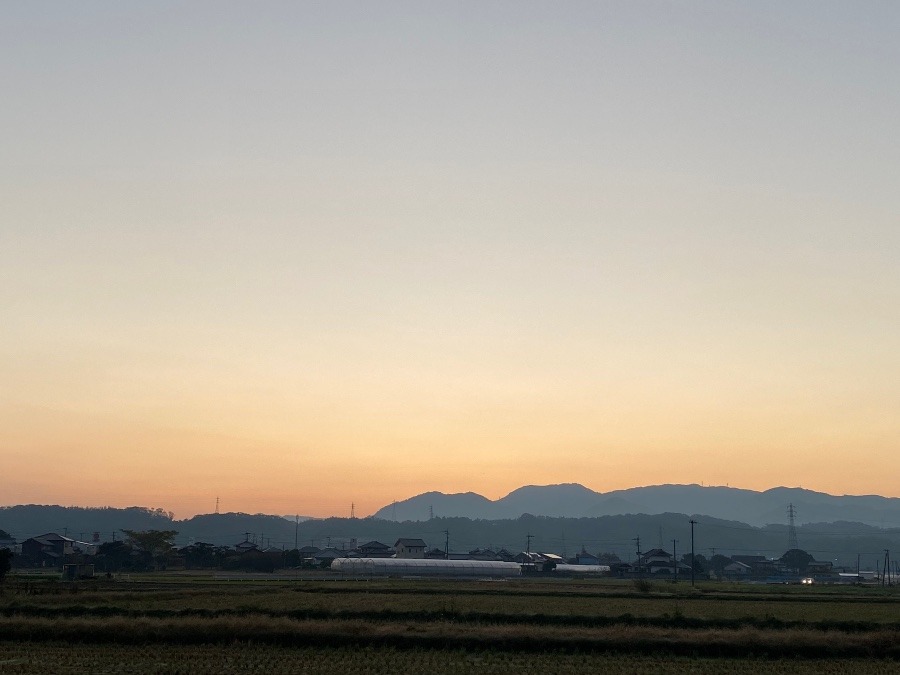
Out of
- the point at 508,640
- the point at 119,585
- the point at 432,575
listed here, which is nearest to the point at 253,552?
the point at 432,575

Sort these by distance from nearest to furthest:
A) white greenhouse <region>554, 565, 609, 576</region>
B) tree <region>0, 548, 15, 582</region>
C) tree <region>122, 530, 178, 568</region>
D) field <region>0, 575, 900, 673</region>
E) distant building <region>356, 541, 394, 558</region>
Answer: field <region>0, 575, 900, 673</region>, tree <region>0, 548, 15, 582</region>, tree <region>122, 530, 178, 568</region>, white greenhouse <region>554, 565, 609, 576</region>, distant building <region>356, 541, 394, 558</region>

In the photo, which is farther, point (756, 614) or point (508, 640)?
point (756, 614)

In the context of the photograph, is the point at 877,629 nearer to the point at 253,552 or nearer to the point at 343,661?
the point at 343,661

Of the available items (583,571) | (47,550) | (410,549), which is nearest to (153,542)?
(47,550)

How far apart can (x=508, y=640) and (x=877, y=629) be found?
14845mm

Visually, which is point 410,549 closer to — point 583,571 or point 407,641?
point 583,571

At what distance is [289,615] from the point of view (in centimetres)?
3366

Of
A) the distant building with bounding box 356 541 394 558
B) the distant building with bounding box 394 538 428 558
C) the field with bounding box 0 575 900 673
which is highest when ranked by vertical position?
the field with bounding box 0 575 900 673

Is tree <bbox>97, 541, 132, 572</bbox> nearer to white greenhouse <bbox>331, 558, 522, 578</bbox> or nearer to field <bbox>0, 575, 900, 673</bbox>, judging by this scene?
white greenhouse <bbox>331, 558, 522, 578</bbox>

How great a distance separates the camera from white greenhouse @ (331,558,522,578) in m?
96.9

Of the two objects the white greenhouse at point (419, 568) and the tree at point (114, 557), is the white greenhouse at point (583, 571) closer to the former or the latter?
the white greenhouse at point (419, 568)

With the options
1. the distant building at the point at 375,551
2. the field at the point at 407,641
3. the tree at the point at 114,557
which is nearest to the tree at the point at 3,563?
the field at the point at 407,641

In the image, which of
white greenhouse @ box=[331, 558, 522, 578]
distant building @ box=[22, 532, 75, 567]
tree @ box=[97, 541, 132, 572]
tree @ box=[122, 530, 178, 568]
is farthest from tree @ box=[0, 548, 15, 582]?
tree @ box=[122, 530, 178, 568]

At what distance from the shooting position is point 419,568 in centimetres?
9856
